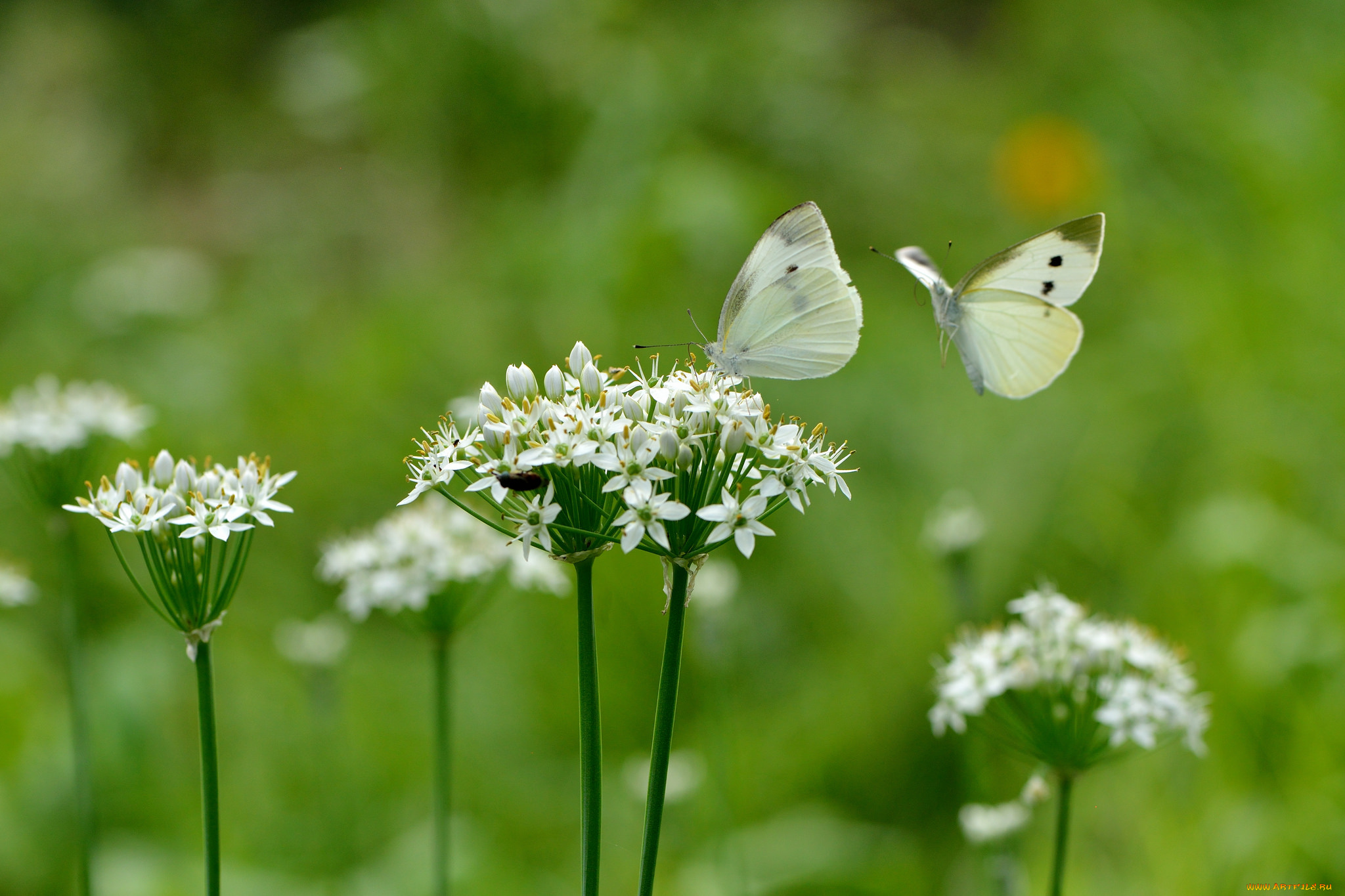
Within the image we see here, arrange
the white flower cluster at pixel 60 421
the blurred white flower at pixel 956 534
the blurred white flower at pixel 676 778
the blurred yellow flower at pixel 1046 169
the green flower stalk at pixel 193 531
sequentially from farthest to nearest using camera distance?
1. the blurred yellow flower at pixel 1046 169
2. the blurred white flower at pixel 676 778
3. the blurred white flower at pixel 956 534
4. the white flower cluster at pixel 60 421
5. the green flower stalk at pixel 193 531

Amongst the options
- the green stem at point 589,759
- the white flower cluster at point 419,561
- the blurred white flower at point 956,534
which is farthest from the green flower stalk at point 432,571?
the blurred white flower at point 956,534

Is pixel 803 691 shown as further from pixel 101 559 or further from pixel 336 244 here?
pixel 336 244

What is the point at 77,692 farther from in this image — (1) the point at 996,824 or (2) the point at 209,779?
(1) the point at 996,824

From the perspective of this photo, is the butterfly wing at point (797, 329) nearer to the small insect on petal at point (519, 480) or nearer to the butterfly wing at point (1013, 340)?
the butterfly wing at point (1013, 340)

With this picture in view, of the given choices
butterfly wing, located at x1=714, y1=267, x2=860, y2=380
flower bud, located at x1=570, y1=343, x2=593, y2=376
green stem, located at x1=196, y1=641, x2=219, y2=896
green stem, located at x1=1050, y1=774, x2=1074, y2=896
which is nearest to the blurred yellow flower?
butterfly wing, located at x1=714, y1=267, x2=860, y2=380

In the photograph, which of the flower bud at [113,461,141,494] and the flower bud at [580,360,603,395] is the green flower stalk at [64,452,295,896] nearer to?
the flower bud at [113,461,141,494]

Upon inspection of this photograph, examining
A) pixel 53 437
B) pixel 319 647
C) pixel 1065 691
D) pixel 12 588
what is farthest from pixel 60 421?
pixel 1065 691
